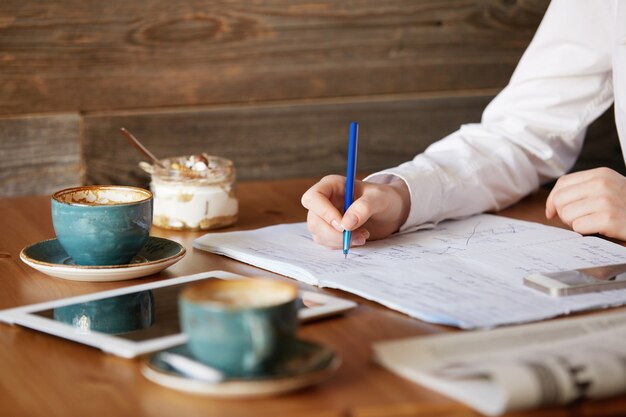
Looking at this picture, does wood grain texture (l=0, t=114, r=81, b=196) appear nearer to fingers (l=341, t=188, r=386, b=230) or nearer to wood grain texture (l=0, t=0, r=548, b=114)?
wood grain texture (l=0, t=0, r=548, b=114)

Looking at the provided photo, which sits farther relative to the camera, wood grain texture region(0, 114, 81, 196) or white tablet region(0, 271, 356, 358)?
wood grain texture region(0, 114, 81, 196)

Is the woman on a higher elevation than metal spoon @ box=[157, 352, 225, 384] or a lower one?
higher

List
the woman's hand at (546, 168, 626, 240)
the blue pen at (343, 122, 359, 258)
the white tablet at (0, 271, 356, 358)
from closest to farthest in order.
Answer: the white tablet at (0, 271, 356, 358) → the blue pen at (343, 122, 359, 258) → the woman's hand at (546, 168, 626, 240)

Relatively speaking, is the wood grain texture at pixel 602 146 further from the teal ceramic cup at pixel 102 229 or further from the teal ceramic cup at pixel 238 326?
the teal ceramic cup at pixel 238 326

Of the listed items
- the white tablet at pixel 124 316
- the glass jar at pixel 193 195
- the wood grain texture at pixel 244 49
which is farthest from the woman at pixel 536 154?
the wood grain texture at pixel 244 49

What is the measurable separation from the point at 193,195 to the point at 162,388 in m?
0.62

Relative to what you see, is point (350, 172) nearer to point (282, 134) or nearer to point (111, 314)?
point (111, 314)

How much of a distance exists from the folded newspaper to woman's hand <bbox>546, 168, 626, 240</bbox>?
42 centimetres

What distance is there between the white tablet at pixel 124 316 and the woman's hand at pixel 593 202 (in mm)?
483

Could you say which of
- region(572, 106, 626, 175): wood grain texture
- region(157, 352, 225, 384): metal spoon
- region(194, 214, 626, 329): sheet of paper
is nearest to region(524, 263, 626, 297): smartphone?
region(194, 214, 626, 329): sheet of paper

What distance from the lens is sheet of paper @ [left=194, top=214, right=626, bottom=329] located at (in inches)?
40.2

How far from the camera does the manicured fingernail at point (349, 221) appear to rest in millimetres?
1242

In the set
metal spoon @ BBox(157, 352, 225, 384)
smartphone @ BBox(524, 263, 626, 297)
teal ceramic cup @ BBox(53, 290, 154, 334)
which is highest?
smartphone @ BBox(524, 263, 626, 297)

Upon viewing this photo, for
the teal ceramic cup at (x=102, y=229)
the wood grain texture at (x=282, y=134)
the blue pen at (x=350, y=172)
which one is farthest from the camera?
the wood grain texture at (x=282, y=134)
